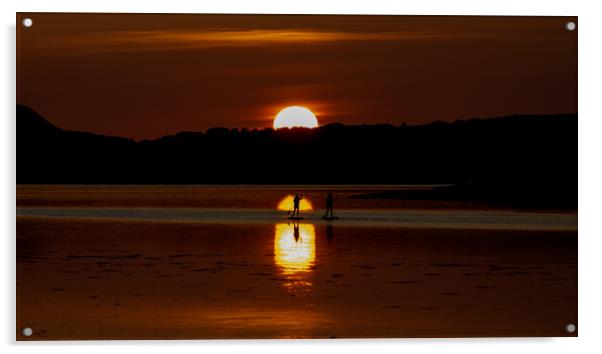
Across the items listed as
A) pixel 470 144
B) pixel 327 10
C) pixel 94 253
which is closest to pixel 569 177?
pixel 470 144

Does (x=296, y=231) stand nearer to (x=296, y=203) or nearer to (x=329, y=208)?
(x=329, y=208)

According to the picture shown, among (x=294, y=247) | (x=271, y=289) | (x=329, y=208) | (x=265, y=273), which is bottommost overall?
(x=271, y=289)

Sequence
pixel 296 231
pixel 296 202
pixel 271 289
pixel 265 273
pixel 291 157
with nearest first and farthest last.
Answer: pixel 271 289, pixel 265 273, pixel 291 157, pixel 296 202, pixel 296 231

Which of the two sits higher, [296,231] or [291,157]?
[291,157]

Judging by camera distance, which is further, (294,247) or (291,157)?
(294,247)

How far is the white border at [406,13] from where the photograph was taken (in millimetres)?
9977

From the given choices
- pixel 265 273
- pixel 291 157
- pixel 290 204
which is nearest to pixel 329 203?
pixel 290 204

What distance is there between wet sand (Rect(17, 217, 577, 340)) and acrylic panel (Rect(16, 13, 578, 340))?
0.02 metres

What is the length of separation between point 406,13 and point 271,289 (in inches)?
89.4

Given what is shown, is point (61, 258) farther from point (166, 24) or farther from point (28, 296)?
point (166, 24)

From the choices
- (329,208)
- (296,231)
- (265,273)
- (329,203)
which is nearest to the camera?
(265,273)

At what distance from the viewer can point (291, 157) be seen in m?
10.6

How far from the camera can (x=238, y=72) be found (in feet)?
34.3

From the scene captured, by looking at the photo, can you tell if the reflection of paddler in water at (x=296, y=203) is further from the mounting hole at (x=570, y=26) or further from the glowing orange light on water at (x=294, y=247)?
the mounting hole at (x=570, y=26)
